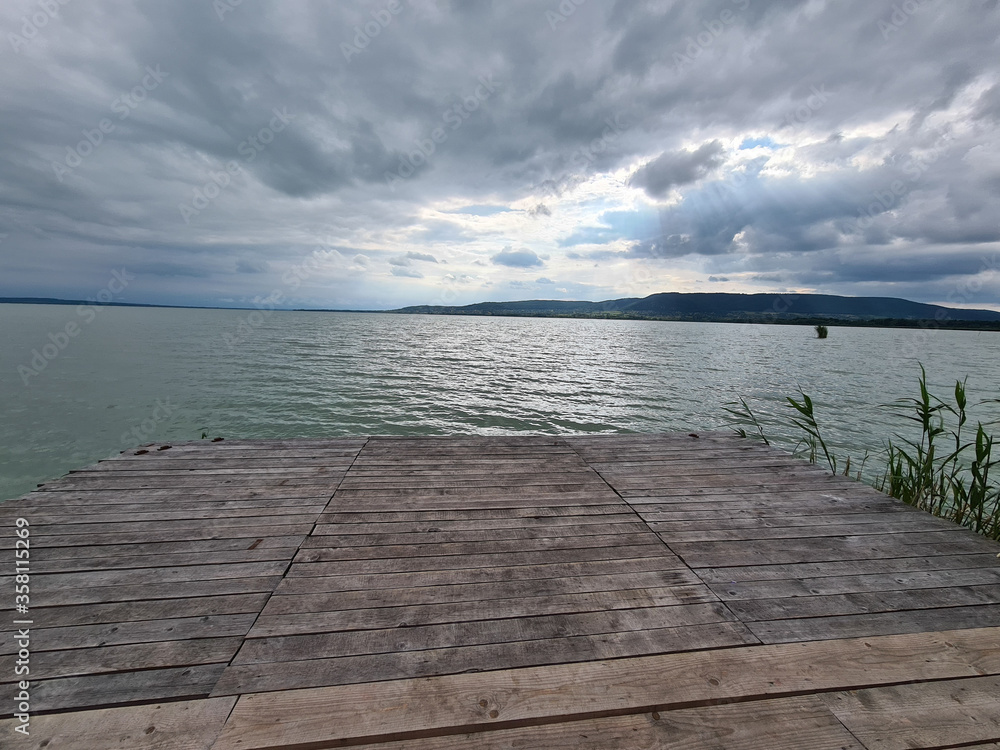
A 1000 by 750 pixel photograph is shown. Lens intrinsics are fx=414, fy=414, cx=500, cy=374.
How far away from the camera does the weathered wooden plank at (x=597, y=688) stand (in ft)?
5.35

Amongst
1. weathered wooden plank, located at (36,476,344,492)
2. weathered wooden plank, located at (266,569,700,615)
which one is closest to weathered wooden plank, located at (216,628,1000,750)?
weathered wooden plank, located at (266,569,700,615)

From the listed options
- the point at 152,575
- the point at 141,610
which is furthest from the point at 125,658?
the point at 152,575

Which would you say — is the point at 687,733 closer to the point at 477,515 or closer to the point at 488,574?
the point at 488,574

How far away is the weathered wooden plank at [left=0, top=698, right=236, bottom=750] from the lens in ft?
5.08

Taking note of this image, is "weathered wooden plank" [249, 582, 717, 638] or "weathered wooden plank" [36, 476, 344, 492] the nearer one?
"weathered wooden plank" [249, 582, 717, 638]

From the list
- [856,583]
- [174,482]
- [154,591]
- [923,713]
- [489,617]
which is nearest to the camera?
[923,713]

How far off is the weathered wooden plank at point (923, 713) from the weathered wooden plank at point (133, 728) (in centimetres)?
259

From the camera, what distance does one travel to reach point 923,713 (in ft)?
5.77

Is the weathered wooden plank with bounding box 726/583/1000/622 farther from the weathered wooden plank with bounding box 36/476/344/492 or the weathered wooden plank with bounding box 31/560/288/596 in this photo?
the weathered wooden plank with bounding box 36/476/344/492

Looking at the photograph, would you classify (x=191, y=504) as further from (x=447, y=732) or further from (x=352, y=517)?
(x=447, y=732)

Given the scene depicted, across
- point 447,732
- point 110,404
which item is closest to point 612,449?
point 447,732

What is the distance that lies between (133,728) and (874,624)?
11.7 ft

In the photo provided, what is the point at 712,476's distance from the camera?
4383 mm

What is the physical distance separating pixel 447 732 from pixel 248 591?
1.50 m
